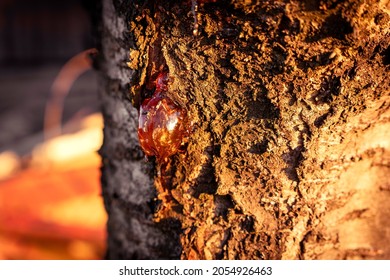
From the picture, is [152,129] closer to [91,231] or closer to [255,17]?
[255,17]

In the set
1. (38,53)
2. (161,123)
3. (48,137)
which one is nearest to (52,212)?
(48,137)

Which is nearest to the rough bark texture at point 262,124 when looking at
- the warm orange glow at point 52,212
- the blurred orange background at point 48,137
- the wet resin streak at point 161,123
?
the wet resin streak at point 161,123

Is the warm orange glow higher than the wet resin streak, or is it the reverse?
the warm orange glow

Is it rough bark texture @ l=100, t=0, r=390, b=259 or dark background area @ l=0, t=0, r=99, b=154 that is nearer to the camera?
rough bark texture @ l=100, t=0, r=390, b=259

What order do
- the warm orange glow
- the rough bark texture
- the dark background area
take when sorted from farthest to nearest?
the dark background area → the warm orange glow → the rough bark texture

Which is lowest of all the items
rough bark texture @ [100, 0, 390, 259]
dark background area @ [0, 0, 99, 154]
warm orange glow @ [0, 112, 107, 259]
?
rough bark texture @ [100, 0, 390, 259]

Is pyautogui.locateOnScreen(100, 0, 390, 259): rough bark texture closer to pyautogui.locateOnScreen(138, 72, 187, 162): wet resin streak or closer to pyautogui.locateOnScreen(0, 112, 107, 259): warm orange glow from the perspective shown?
pyautogui.locateOnScreen(138, 72, 187, 162): wet resin streak

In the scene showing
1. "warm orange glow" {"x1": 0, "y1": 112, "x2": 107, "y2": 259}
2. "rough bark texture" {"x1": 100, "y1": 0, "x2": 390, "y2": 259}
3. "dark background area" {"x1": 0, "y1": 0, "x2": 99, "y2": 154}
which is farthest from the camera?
"dark background area" {"x1": 0, "y1": 0, "x2": 99, "y2": 154}

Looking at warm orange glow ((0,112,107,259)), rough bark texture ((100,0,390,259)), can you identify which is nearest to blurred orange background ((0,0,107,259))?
warm orange glow ((0,112,107,259))
